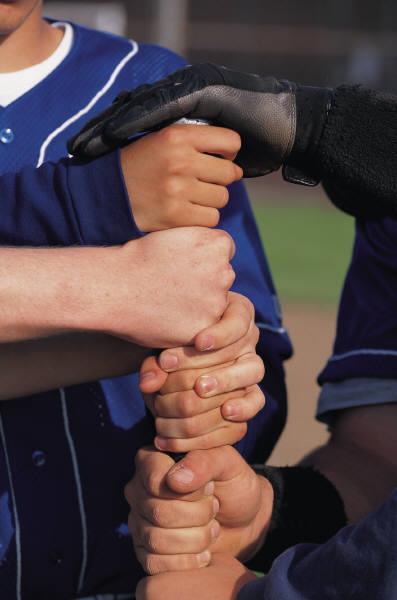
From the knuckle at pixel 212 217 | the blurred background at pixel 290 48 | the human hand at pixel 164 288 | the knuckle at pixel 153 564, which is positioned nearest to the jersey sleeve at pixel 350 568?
the knuckle at pixel 153 564

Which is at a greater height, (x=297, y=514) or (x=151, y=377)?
(x=151, y=377)

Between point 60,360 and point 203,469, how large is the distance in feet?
0.97

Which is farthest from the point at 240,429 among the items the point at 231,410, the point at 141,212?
the point at 141,212

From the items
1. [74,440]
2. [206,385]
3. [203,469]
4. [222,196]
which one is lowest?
[74,440]

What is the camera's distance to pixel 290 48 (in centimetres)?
1572

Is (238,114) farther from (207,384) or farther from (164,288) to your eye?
(207,384)

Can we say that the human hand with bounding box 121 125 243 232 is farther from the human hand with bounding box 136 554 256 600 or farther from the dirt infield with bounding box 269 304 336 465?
the dirt infield with bounding box 269 304 336 465

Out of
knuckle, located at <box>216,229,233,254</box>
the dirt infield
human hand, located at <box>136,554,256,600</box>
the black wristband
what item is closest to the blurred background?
the dirt infield

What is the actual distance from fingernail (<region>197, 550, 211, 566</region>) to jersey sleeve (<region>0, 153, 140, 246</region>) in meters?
0.49

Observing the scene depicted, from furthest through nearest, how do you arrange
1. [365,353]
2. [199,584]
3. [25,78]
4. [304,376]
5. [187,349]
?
[304,376], [365,353], [25,78], [187,349], [199,584]

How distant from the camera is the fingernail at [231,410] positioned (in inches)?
63.4

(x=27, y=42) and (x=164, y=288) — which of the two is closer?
(x=164, y=288)

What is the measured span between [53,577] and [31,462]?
0.20 m

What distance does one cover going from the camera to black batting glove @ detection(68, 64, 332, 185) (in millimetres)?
1537
